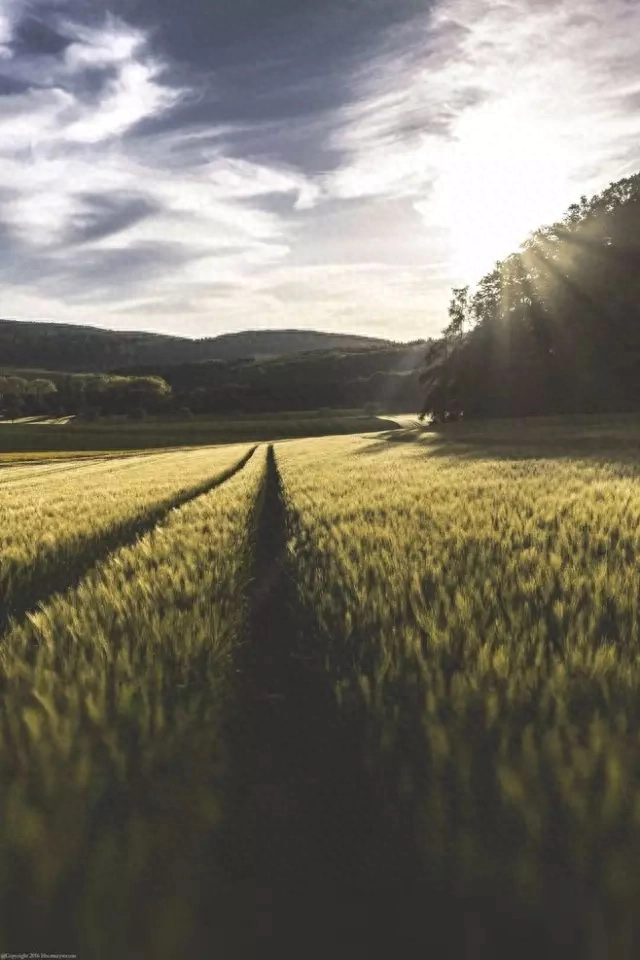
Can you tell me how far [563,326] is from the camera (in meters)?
41.4

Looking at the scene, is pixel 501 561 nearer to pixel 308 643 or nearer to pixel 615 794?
pixel 308 643

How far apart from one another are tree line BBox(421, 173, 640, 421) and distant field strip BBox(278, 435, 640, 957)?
1563 inches

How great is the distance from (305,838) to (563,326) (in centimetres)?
4486

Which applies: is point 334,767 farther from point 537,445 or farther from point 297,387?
point 297,387

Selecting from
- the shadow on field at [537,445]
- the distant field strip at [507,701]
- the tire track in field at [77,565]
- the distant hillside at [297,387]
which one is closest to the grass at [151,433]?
the distant hillside at [297,387]

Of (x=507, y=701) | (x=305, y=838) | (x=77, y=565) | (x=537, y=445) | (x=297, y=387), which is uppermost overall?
(x=297, y=387)

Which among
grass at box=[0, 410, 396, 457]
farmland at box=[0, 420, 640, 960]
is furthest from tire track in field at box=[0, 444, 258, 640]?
Answer: grass at box=[0, 410, 396, 457]

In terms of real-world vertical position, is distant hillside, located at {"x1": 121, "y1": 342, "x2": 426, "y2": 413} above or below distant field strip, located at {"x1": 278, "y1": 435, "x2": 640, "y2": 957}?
above

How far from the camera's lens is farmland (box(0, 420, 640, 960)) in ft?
5.17

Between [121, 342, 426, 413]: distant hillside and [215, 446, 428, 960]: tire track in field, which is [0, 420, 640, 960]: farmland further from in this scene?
[121, 342, 426, 413]: distant hillside

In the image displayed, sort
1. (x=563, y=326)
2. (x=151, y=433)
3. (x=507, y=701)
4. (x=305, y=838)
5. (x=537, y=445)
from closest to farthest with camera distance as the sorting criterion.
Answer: (x=305, y=838) → (x=507, y=701) → (x=537, y=445) → (x=563, y=326) → (x=151, y=433)

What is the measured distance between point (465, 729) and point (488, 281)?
55.3 meters

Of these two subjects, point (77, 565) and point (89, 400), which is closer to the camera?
point (77, 565)

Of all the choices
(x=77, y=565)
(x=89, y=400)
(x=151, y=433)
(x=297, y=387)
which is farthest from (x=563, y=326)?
(x=297, y=387)
